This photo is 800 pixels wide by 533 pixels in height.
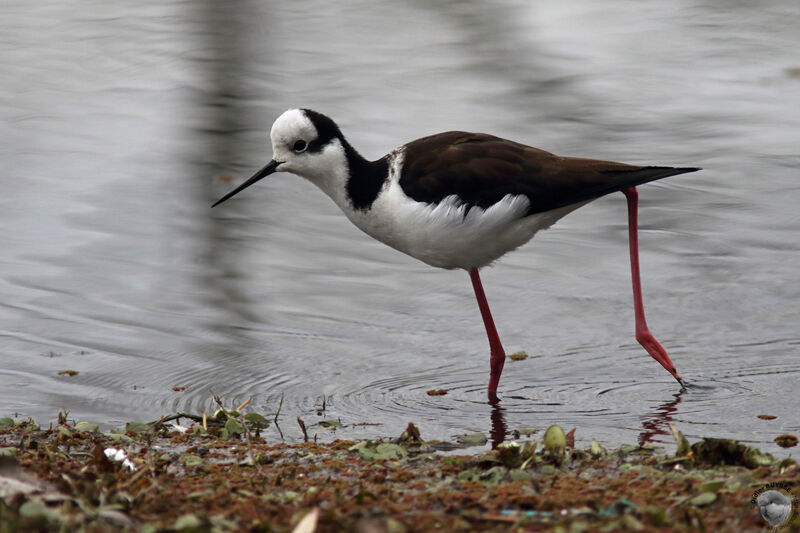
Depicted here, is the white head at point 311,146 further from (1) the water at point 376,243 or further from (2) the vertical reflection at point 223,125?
(2) the vertical reflection at point 223,125

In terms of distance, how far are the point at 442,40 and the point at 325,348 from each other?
6.87 meters

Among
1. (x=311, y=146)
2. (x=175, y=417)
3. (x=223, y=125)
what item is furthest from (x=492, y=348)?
(x=223, y=125)

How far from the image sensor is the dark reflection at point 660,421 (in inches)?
198

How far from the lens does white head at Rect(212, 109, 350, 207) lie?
608cm

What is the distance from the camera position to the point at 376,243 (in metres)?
8.39

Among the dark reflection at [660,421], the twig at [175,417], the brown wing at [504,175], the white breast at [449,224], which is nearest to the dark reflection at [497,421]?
the dark reflection at [660,421]

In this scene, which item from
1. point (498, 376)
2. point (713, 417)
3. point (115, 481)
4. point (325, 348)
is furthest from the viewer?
point (325, 348)

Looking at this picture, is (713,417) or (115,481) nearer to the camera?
(115,481)

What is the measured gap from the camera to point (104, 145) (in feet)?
32.6

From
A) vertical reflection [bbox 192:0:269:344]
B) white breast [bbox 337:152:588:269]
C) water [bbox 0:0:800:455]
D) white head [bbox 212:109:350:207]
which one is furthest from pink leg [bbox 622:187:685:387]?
vertical reflection [bbox 192:0:269:344]

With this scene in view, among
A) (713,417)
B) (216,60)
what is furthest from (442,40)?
(713,417)

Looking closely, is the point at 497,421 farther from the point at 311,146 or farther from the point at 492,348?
the point at 311,146

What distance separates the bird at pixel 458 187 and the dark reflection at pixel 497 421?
3.0 inches

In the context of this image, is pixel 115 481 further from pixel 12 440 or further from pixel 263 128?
pixel 263 128
